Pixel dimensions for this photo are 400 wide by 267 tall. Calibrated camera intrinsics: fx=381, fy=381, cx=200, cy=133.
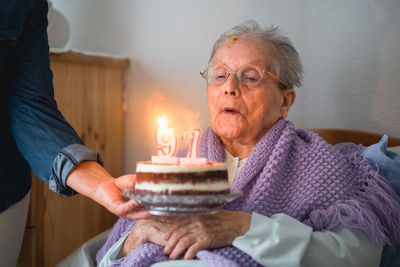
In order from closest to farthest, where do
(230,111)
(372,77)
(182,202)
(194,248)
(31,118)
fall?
(182,202) → (194,248) → (31,118) → (230,111) → (372,77)

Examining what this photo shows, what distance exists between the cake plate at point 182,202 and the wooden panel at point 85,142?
3.43 ft

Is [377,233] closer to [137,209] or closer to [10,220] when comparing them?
[137,209]

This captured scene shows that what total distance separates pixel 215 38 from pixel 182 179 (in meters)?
1.30

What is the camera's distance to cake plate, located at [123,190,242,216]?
2.70ft

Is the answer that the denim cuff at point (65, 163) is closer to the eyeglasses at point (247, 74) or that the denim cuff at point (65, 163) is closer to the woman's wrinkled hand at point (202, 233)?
the woman's wrinkled hand at point (202, 233)

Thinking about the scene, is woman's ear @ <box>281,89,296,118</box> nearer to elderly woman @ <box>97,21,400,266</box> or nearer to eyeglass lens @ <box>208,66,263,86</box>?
elderly woman @ <box>97,21,400,266</box>

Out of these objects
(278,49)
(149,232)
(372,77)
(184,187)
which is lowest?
(149,232)

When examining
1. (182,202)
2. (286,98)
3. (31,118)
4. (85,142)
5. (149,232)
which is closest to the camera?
(182,202)

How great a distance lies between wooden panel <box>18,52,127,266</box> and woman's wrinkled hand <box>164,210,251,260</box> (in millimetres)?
931

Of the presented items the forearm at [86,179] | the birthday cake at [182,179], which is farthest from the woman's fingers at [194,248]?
the forearm at [86,179]

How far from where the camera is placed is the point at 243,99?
1.34 meters

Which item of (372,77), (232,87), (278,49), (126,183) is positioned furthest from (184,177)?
(372,77)

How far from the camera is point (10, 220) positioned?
1.26 metres

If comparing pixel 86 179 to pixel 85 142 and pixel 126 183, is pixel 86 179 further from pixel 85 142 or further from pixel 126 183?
pixel 85 142
